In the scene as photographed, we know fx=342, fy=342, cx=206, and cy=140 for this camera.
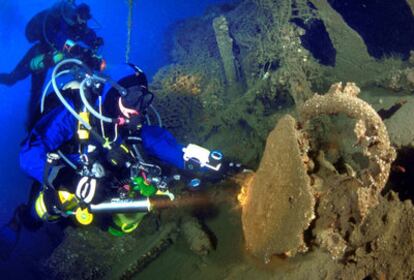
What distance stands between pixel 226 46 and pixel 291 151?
4500 mm

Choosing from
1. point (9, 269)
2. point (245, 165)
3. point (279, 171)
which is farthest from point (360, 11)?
point (9, 269)

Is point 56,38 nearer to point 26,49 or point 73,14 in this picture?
point 73,14

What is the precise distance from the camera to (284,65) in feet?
17.5

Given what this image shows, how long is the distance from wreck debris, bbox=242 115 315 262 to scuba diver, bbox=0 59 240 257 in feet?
3.62

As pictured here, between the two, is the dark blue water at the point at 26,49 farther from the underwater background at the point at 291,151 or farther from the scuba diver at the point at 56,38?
the underwater background at the point at 291,151

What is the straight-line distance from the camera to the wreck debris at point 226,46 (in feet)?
21.0

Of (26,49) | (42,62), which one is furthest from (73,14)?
(26,49)

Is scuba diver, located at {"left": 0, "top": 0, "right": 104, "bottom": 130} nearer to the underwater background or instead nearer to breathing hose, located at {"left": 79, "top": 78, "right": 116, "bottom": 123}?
the underwater background

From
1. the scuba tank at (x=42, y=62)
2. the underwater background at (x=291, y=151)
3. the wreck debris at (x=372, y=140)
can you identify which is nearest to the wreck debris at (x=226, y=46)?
the underwater background at (x=291, y=151)

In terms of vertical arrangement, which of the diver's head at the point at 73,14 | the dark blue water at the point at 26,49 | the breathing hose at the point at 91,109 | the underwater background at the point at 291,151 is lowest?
the dark blue water at the point at 26,49

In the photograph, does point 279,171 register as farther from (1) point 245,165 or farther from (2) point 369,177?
(1) point 245,165

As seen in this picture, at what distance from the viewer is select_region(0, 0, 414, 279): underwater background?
2.33 m

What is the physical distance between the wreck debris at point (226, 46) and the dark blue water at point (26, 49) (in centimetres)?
1124

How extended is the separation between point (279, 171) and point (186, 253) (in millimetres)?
2189
